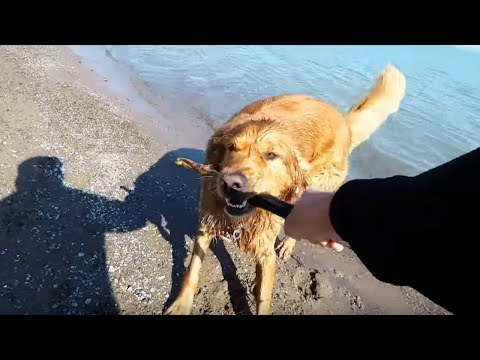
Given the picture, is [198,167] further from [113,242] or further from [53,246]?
[53,246]

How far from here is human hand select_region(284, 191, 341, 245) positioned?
4.17 ft

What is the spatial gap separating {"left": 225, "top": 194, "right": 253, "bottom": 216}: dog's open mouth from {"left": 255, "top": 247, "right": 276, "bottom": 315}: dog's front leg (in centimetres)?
94

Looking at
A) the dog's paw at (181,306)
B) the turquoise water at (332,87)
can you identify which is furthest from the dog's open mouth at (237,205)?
the turquoise water at (332,87)

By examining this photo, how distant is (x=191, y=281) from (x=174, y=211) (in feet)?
5.13

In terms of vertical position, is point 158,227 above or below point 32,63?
below

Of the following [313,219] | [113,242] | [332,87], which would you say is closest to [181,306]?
[113,242]

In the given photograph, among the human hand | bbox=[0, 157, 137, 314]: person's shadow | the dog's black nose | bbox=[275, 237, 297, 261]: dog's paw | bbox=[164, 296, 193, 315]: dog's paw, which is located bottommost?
bbox=[275, 237, 297, 261]: dog's paw

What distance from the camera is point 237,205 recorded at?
2.97 metres

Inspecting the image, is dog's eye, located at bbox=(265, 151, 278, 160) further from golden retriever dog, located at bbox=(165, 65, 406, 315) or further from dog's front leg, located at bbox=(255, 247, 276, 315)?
dog's front leg, located at bbox=(255, 247, 276, 315)

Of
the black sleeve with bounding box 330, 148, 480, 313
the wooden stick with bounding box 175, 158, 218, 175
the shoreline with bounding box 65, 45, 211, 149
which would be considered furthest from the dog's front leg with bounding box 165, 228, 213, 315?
the shoreline with bounding box 65, 45, 211, 149

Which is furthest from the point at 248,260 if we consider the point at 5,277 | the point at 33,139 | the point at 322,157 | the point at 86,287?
the point at 33,139
